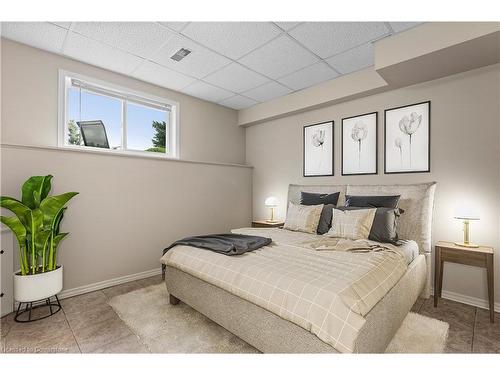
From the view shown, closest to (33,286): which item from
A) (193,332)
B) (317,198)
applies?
(193,332)

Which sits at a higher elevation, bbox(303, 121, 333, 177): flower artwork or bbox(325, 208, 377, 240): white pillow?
bbox(303, 121, 333, 177): flower artwork

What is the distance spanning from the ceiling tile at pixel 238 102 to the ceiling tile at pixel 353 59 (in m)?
1.63

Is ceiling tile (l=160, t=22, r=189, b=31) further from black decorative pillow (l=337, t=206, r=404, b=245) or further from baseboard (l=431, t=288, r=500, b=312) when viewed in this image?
baseboard (l=431, t=288, r=500, b=312)

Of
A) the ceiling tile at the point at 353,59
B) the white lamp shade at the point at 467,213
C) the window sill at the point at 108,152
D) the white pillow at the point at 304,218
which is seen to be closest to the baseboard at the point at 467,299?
the white lamp shade at the point at 467,213

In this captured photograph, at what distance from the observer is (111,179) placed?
3.15m

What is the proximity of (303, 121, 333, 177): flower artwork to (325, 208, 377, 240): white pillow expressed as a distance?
3.82 ft

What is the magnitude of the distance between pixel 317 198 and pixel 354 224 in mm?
913

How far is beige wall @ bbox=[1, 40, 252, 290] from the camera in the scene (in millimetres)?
2592

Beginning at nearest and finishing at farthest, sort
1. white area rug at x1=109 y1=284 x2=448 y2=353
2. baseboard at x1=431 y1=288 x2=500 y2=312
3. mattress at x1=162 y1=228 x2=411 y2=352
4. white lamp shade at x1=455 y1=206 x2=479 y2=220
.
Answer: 1. mattress at x1=162 y1=228 x2=411 y2=352
2. white area rug at x1=109 y1=284 x2=448 y2=353
3. white lamp shade at x1=455 y1=206 x2=479 y2=220
4. baseboard at x1=431 y1=288 x2=500 y2=312

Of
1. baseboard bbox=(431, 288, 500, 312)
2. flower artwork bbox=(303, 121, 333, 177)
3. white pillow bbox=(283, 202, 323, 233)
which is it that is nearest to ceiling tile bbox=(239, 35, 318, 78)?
flower artwork bbox=(303, 121, 333, 177)

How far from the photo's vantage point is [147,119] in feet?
12.3

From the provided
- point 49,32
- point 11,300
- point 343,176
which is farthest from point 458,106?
point 11,300

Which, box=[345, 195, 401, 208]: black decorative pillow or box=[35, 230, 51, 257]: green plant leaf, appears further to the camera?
box=[345, 195, 401, 208]: black decorative pillow
